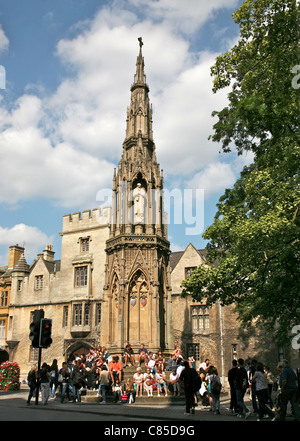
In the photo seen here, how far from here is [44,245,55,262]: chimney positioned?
46.4 metres

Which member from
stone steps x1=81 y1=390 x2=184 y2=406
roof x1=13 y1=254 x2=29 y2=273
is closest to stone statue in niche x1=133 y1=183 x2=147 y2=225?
stone steps x1=81 y1=390 x2=184 y2=406

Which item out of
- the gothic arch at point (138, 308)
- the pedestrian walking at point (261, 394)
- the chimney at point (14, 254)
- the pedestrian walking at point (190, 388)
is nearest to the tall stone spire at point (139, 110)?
the gothic arch at point (138, 308)

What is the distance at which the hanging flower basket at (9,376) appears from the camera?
25.0 meters

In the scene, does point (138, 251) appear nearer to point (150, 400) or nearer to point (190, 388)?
point (150, 400)

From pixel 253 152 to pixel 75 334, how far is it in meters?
24.5

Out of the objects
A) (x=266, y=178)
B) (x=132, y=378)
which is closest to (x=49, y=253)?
(x=132, y=378)

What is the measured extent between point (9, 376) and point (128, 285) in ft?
33.0

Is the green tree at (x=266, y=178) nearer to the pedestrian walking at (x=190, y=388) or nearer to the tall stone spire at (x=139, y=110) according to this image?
the pedestrian walking at (x=190, y=388)

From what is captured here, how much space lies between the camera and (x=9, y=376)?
25125mm

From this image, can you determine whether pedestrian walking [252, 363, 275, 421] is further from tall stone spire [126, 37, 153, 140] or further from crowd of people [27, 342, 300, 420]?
tall stone spire [126, 37, 153, 140]

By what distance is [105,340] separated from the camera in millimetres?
21594

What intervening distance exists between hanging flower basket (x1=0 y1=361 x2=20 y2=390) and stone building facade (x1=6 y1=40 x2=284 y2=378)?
6362 millimetres

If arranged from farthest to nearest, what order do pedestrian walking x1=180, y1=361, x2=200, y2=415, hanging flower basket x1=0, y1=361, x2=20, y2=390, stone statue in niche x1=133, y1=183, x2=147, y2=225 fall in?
hanging flower basket x1=0, y1=361, x2=20, y2=390, stone statue in niche x1=133, y1=183, x2=147, y2=225, pedestrian walking x1=180, y1=361, x2=200, y2=415
